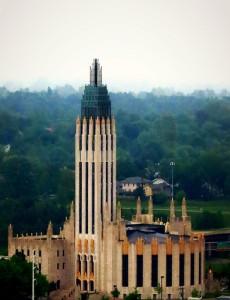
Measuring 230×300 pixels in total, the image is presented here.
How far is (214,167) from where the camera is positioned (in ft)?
447

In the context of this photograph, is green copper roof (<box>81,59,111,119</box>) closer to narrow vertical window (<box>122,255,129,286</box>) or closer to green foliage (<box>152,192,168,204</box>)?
narrow vertical window (<box>122,255,129,286</box>)

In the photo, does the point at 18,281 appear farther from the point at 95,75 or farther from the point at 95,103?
the point at 95,75

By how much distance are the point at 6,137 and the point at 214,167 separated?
1156 inches

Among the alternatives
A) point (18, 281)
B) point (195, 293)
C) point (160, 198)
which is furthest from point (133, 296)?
point (160, 198)

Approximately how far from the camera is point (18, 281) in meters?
87.7

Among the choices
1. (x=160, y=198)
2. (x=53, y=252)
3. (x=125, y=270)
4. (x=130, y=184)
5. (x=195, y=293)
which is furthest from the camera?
(x=130, y=184)

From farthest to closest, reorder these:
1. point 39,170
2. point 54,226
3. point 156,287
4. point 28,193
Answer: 1. point 39,170
2. point 28,193
3. point 54,226
4. point 156,287

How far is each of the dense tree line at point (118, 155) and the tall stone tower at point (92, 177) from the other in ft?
45.6

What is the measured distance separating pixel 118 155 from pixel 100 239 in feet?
172

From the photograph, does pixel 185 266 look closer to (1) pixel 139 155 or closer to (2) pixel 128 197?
(2) pixel 128 197

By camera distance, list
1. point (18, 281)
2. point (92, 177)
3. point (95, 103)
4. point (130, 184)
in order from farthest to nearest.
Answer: point (130, 184), point (95, 103), point (92, 177), point (18, 281)

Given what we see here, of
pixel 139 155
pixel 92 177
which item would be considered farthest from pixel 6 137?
pixel 92 177

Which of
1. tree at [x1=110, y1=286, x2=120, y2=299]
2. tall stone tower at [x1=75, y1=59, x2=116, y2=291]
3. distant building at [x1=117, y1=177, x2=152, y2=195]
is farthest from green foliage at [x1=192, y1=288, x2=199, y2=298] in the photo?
distant building at [x1=117, y1=177, x2=152, y2=195]

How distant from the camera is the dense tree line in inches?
4652
